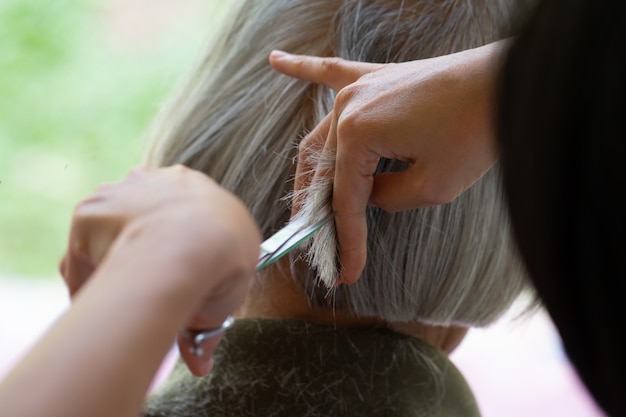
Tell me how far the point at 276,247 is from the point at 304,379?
0.18m

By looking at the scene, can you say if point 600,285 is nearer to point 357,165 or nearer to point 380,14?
point 357,165

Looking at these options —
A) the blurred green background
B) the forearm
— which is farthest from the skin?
the blurred green background

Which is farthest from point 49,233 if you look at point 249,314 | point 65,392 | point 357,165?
point 65,392

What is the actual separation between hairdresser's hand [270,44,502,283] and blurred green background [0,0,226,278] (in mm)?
1608

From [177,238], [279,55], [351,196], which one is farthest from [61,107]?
[177,238]

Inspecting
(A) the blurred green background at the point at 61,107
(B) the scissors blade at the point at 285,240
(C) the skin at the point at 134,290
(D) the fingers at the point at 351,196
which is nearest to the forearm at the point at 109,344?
(C) the skin at the point at 134,290

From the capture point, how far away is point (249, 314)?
816 millimetres

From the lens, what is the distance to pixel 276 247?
610 millimetres

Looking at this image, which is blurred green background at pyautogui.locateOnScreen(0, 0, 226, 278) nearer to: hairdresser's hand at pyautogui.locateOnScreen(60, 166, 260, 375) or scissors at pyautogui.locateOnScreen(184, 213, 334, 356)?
scissors at pyautogui.locateOnScreen(184, 213, 334, 356)

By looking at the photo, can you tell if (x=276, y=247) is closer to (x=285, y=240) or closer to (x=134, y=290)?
(x=285, y=240)

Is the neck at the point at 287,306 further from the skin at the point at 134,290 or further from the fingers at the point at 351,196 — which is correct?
the skin at the point at 134,290

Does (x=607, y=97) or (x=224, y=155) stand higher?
(x=607, y=97)

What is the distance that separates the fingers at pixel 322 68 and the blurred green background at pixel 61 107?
151 centimetres

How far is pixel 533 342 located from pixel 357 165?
1.37 metres
